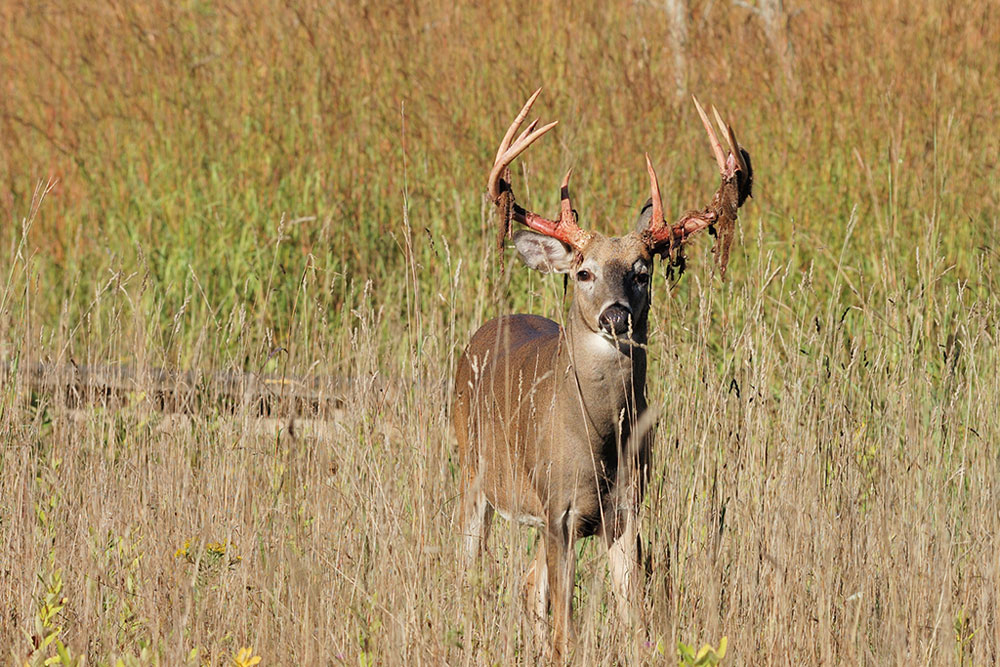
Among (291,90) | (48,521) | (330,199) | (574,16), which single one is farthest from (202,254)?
(48,521)

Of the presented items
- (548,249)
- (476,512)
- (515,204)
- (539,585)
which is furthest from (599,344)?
(476,512)

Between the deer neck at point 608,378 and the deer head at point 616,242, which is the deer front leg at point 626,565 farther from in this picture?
the deer head at point 616,242

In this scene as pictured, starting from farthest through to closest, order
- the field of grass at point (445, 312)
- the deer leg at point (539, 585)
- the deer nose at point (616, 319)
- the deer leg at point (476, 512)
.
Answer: the deer leg at point (476, 512) < the deer leg at point (539, 585) < the deer nose at point (616, 319) < the field of grass at point (445, 312)

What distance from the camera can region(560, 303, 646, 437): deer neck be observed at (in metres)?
3.96

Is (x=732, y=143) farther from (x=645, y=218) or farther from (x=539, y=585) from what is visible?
(x=539, y=585)

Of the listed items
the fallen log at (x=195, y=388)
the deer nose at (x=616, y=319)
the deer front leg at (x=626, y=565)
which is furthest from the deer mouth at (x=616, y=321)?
the fallen log at (x=195, y=388)

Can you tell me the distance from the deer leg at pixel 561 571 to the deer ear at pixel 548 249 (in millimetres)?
799

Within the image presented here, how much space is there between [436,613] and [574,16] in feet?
17.1

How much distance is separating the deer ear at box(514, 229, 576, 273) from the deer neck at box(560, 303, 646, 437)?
281 mm

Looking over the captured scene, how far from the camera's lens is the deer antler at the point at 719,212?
12.7 feet

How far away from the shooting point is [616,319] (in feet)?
12.3

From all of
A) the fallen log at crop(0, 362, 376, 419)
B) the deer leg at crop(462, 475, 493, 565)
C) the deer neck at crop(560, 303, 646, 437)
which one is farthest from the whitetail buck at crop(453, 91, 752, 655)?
the fallen log at crop(0, 362, 376, 419)

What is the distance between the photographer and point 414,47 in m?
7.71

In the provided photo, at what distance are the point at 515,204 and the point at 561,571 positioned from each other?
45.2 inches
